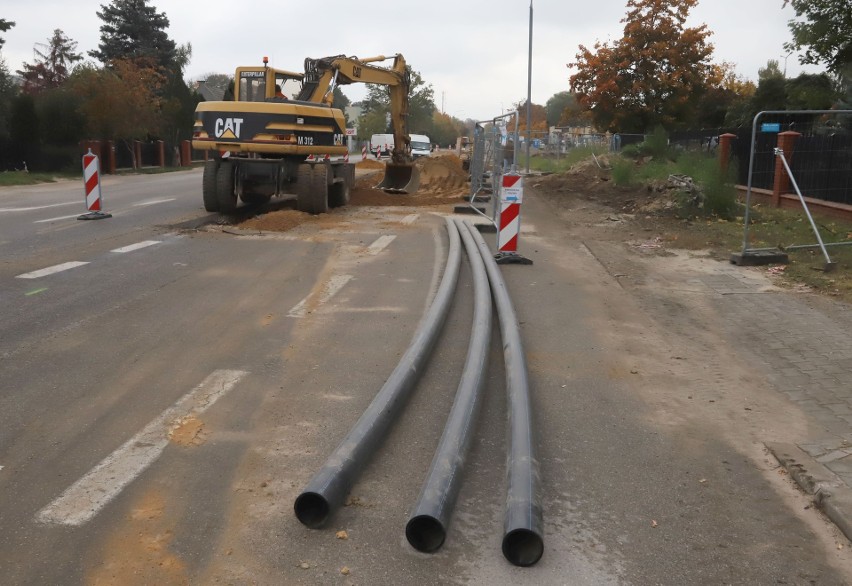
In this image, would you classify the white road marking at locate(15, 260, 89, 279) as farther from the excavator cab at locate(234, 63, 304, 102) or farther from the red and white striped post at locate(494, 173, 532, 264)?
the excavator cab at locate(234, 63, 304, 102)

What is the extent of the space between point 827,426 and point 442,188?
19733 millimetres

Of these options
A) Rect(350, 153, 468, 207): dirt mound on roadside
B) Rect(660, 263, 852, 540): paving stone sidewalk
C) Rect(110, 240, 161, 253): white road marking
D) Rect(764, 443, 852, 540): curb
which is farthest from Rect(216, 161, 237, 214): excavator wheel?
Rect(764, 443, 852, 540): curb

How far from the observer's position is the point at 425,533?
3.57 meters

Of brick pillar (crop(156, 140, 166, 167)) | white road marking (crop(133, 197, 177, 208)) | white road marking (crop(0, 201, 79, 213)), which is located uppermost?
brick pillar (crop(156, 140, 166, 167))

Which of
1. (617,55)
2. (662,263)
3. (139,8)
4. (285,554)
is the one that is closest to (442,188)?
(662,263)

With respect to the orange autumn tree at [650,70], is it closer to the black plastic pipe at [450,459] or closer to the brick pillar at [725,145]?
the brick pillar at [725,145]

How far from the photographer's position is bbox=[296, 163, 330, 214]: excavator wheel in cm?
1559

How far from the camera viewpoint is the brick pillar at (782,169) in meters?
16.9

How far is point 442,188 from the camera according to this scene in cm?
2441

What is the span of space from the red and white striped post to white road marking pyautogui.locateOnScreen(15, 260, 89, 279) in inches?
219

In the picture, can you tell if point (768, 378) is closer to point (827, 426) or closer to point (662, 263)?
point (827, 426)

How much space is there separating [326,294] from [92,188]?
29.0 ft

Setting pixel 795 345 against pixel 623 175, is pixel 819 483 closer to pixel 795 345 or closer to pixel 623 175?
pixel 795 345

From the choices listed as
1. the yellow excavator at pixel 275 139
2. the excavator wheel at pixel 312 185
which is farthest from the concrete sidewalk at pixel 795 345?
the yellow excavator at pixel 275 139
